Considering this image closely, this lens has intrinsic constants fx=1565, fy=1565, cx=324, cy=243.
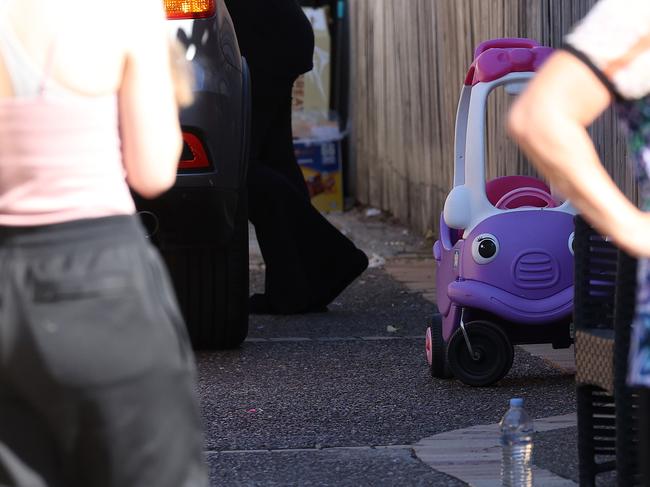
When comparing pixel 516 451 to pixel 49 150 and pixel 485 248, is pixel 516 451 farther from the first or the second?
pixel 49 150

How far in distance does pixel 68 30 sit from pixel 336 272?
5.80 meters

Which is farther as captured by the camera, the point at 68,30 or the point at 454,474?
the point at 454,474

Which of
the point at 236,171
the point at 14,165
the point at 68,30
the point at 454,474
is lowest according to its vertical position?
the point at 454,474

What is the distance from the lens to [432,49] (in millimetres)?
11180

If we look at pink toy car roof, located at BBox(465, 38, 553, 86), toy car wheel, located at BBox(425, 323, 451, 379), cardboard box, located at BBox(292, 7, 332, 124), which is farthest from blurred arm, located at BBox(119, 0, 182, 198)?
cardboard box, located at BBox(292, 7, 332, 124)

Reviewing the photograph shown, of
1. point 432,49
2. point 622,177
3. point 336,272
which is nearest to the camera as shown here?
point 622,177

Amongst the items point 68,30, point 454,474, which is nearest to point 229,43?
point 454,474

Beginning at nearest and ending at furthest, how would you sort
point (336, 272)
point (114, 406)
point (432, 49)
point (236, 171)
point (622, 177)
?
point (114, 406), point (236, 171), point (622, 177), point (336, 272), point (432, 49)

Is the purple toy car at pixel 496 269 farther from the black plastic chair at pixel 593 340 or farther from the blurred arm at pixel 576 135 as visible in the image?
the blurred arm at pixel 576 135

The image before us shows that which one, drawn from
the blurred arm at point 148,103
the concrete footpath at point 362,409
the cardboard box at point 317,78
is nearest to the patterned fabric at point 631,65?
the blurred arm at point 148,103

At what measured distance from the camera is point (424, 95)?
11555mm

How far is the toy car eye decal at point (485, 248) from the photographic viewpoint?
5594 millimetres

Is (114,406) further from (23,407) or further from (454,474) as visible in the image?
(454,474)

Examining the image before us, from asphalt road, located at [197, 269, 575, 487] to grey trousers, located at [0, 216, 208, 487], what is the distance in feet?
7.24
